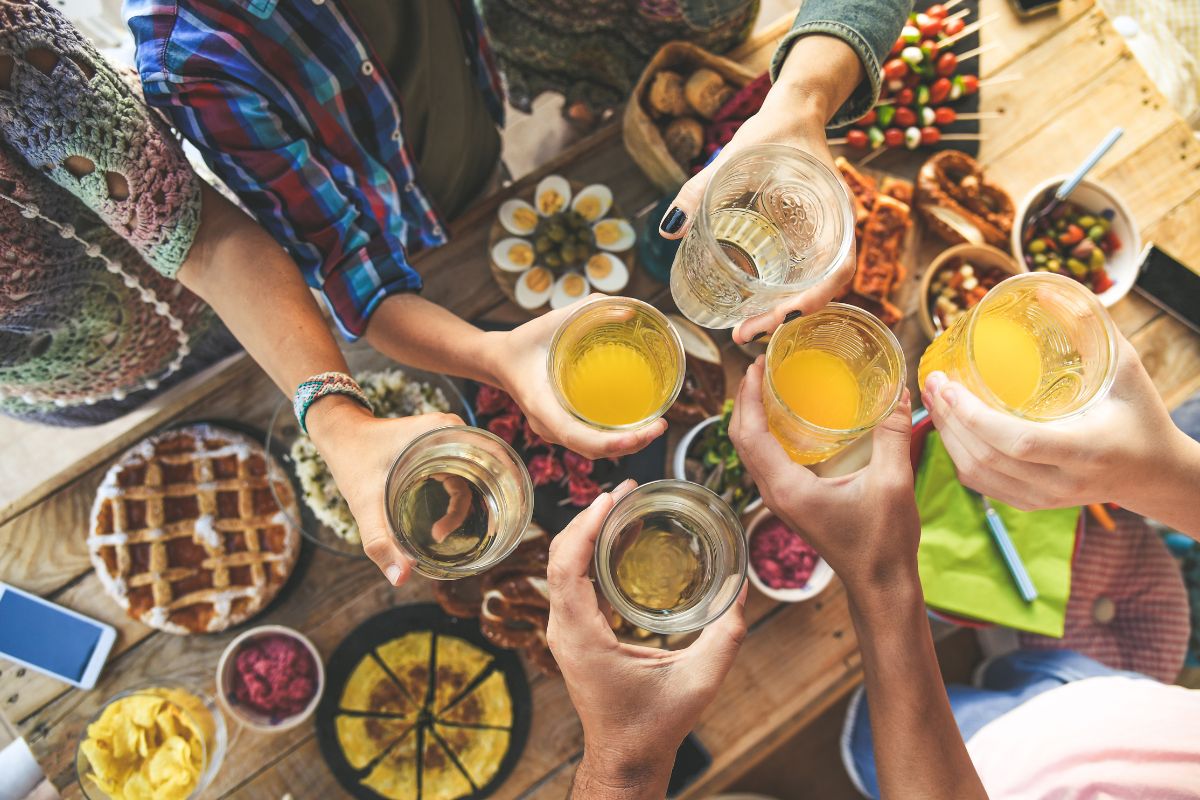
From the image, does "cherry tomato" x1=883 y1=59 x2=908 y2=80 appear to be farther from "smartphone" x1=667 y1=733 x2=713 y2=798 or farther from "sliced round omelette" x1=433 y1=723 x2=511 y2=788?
"sliced round omelette" x1=433 y1=723 x2=511 y2=788

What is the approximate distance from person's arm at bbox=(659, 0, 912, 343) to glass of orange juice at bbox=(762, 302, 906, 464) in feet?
0.25

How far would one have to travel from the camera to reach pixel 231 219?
1.51 meters

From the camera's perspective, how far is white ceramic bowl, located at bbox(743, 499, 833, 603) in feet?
6.13

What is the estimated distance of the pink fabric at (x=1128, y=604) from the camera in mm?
2309

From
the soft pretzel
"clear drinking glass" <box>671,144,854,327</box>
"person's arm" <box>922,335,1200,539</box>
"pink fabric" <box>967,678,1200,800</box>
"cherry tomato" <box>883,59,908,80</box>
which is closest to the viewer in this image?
"clear drinking glass" <box>671,144,854,327</box>

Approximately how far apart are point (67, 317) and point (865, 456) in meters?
2.06

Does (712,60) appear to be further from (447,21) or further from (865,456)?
(865,456)

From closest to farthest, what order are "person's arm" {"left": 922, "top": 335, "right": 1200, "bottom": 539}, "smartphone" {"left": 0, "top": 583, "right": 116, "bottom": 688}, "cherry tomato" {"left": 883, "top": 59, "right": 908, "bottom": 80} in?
1. "person's arm" {"left": 922, "top": 335, "right": 1200, "bottom": 539}
2. "smartphone" {"left": 0, "top": 583, "right": 116, "bottom": 688}
3. "cherry tomato" {"left": 883, "top": 59, "right": 908, "bottom": 80}

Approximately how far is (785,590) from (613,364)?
943 millimetres

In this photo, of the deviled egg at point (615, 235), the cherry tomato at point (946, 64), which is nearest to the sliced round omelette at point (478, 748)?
the deviled egg at point (615, 235)

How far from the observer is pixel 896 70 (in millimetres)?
2258

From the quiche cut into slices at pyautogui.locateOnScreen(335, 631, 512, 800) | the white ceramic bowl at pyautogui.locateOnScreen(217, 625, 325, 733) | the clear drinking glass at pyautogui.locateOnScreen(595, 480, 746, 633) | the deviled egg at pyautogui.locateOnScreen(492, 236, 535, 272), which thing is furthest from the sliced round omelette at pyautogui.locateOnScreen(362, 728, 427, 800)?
the deviled egg at pyautogui.locateOnScreen(492, 236, 535, 272)

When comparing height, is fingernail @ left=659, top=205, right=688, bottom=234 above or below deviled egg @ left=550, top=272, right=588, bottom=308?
above

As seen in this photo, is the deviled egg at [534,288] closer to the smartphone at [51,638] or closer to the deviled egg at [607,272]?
the deviled egg at [607,272]
